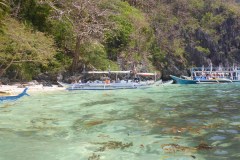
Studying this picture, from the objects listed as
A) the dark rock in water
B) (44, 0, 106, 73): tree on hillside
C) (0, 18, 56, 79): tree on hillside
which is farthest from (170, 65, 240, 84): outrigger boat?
the dark rock in water

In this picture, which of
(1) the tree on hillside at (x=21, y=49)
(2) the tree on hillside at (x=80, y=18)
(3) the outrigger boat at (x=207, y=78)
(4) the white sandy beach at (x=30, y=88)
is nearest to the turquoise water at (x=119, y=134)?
(4) the white sandy beach at (x=30, y=88)

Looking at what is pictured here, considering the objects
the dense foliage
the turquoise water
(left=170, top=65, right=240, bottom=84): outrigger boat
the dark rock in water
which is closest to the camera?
the turquoise water

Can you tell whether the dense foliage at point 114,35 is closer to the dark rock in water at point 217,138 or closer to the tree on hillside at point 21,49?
the tree on hillside at point 21,49

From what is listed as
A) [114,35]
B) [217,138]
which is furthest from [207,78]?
[217,138]

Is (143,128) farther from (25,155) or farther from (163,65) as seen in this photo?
(163,65)

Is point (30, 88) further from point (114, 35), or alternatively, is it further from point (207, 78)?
point (207, 78)

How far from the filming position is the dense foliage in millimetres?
26359

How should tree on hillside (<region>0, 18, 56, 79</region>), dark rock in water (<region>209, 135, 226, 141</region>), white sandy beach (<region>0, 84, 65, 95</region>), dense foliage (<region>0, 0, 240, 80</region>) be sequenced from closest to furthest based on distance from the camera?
1. dark rock in water (<region>209, 135, 226, 141</region>)
2. white sandy beach (<region>0, 84, 65, 95</region>)
3. tree on hillside (<region>0, 18, 56, 79</region>)
4. dense foliage (<region>0, 0, 240, 80</region>)

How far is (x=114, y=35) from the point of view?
34375mm

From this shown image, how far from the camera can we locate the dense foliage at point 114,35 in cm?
2636

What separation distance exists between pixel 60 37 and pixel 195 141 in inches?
1031

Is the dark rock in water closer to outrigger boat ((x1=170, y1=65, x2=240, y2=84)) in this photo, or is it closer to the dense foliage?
the dense foliage

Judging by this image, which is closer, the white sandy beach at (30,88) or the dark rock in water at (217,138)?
the dark rock in water at (217,138)

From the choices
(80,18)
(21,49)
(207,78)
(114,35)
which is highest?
(80,18)
